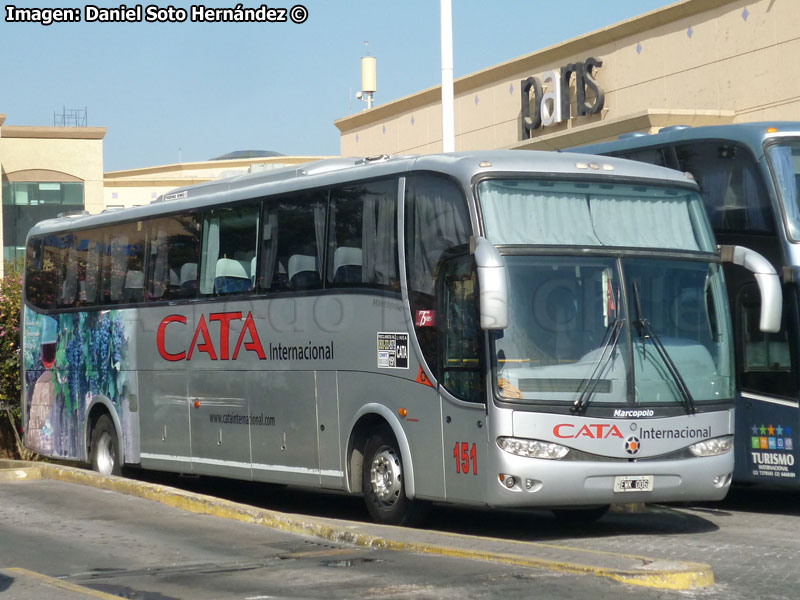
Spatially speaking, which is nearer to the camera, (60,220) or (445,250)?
(445,250)

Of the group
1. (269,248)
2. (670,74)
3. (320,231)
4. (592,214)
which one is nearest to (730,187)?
(592,214)

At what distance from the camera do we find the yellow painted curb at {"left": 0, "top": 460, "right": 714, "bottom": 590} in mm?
8555

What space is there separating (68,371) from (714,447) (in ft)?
34.0

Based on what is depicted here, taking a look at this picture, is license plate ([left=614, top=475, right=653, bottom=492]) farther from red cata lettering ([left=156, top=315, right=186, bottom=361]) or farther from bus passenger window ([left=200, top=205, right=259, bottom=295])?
red cata lettering ([left=156, top=315, right=186, bottom=361])

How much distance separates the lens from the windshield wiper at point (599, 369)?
1097 cm

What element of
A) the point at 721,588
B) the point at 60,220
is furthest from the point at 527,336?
the point at 60,220

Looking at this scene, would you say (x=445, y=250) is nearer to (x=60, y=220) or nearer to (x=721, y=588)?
(x=721, y=588)

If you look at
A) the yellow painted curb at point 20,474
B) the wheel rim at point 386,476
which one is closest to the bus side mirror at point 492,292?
the wheel rim at point 386,476

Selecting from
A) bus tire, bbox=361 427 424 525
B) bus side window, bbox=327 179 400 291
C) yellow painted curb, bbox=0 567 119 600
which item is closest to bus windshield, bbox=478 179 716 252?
bus side window, bbox=327 179 400 291

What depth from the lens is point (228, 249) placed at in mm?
15156

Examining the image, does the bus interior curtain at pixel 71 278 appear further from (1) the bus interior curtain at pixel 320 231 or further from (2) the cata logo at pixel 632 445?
(2) the cata logo at pixel 632 445

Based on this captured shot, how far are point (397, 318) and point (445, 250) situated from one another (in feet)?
3.22

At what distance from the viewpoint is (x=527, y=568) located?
902cm

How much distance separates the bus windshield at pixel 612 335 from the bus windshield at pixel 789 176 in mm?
1898
